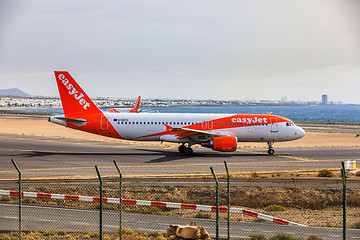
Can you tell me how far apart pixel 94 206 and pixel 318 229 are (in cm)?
1135

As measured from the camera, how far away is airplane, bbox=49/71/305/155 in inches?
1692

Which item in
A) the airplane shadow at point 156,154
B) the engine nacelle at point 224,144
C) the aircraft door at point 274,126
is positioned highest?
the aircraft door at point 274,126

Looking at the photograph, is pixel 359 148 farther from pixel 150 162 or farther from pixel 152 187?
pixel 152 187

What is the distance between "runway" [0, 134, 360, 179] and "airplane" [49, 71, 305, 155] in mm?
1854

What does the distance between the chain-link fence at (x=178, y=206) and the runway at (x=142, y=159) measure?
2.93 meters

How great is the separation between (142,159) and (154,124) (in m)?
4.41

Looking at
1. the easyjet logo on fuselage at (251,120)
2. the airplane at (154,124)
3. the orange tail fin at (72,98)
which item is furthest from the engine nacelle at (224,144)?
the orange tail fin at (72,98)

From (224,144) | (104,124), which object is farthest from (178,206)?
(104,124)

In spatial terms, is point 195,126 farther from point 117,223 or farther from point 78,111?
point 117,223

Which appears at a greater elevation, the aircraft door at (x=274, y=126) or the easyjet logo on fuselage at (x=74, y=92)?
the easyjet logo on fuselage at (x=74, y=92)

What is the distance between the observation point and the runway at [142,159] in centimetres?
3416

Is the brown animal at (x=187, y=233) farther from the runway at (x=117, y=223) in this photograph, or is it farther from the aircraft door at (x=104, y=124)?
the aircraft door at (x=104, y=124)

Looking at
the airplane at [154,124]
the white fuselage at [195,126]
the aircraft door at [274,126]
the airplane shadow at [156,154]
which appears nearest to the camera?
the airplane shadow at [156,154]

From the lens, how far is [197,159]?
41500 millimetres
